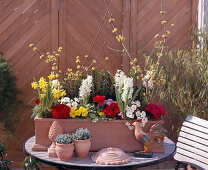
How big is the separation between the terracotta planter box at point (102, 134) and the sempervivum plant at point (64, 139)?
0.58 feet

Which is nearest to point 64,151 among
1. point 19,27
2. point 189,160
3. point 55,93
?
point 55,93

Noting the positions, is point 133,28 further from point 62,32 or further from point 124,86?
point 124,86

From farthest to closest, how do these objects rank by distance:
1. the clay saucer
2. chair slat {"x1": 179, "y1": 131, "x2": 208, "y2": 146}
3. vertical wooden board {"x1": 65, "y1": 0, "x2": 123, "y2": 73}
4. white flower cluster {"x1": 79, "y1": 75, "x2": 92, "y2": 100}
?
vertical wooden board {"x1": 65, "y1": 0, "x2": 123, "y2": 73}, chair slat {"x1": 179, "y1": 131, "x2": 208, "y2": 146}, white flower cluster {"x1": 79, "y1": 75, "x2": 92, "y2": 100}, the clay saucer

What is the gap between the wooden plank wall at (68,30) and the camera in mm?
3826

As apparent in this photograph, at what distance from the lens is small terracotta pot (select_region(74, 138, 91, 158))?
2.36 metres

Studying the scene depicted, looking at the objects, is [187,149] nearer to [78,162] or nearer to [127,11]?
[78,162]

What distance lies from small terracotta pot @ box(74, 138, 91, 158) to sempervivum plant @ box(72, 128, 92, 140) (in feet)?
0.10

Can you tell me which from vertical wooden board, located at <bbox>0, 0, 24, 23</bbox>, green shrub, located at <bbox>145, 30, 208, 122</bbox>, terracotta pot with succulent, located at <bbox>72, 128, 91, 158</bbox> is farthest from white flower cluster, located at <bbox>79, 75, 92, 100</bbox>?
vertical wooden board, located at <bbox>0, 0, 24, 23</bbox>

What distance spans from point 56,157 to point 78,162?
8.0 inches

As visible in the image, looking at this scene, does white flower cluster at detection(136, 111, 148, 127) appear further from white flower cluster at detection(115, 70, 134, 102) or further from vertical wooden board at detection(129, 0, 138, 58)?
vertical wooden board at detection(129, 0, 138, 58)

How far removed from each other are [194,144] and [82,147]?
1.03m

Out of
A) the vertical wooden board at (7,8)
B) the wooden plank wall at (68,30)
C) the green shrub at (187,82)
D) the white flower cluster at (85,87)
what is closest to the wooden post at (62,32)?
the wooden plank wall at (68,30)

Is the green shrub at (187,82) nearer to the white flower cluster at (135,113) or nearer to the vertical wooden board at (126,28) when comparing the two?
the vertical wooden board at (126,28)

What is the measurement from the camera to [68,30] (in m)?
3.89
